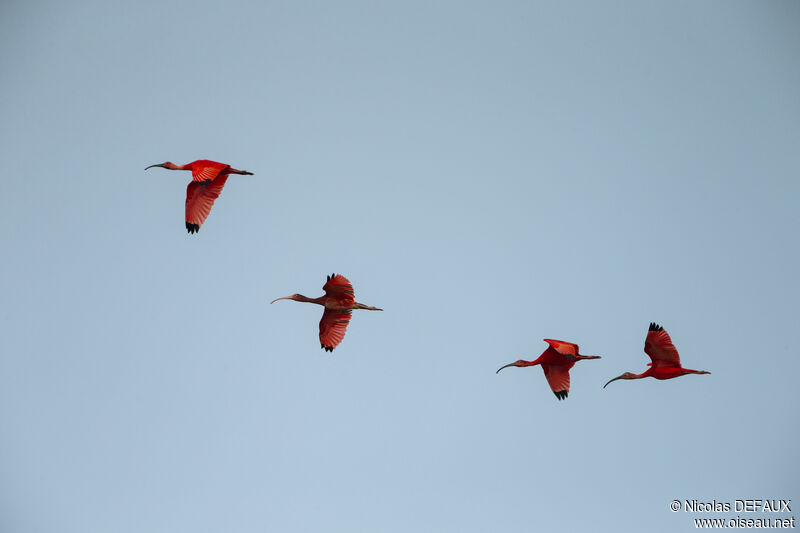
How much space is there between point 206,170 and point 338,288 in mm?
5146

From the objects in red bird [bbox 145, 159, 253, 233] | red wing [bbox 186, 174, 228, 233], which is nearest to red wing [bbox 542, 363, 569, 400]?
red bird [bbox 145, 159, 253, 233]

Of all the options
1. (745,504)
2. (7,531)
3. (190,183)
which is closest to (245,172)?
(190,183)

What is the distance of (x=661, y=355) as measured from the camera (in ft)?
115

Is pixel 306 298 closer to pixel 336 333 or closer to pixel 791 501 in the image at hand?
pixel 336 333

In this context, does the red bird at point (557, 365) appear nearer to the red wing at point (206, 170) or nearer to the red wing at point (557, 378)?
the red wing at point (557, 378)

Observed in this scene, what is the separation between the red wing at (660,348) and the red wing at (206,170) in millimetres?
Answer: 13569

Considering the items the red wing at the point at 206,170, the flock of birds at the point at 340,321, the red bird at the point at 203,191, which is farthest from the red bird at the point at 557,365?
the red wing at the point at 206,170

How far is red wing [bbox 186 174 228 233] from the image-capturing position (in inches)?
1292

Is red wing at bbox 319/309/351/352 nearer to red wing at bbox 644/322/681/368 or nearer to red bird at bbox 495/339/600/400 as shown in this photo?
red bird at bbox 495/339/600/400

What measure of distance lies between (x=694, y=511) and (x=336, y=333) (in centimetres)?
1637

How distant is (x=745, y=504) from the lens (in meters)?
46.2

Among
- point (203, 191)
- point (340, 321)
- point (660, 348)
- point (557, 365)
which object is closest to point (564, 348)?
point (557, 365)

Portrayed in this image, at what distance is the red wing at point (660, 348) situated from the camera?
34438 mm

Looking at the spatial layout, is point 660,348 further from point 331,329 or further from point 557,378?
point 331,329
